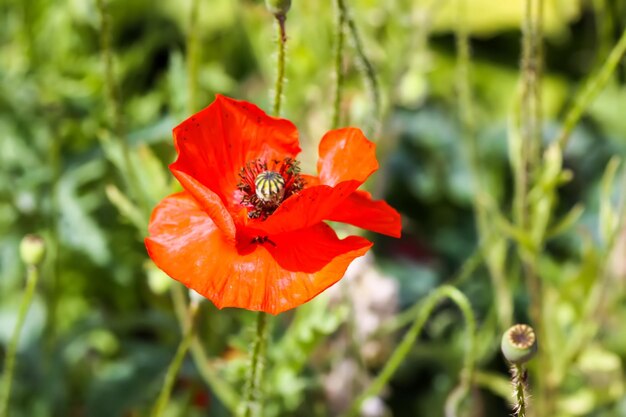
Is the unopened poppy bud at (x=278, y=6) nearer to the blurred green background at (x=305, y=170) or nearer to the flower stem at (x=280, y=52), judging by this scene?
the flower stem at (x=280, y=52)

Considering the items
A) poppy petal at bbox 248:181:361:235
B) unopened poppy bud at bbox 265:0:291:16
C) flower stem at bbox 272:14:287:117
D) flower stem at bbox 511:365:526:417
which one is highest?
unopened poppy bud at bbox 265:0:291:16

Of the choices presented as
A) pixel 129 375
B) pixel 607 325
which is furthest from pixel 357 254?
pixel 607 325

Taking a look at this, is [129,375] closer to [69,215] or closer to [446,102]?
[69,215]

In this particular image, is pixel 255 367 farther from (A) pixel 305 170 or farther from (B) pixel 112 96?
(A) pixel 305 170

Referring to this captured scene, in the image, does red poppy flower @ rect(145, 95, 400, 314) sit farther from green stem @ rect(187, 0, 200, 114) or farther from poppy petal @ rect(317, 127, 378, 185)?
green stem @ rect(187, 0, 200, 114)

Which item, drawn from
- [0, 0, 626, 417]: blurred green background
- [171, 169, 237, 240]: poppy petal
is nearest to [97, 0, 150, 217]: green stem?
[0, 0, 626, 417]: blurred green background

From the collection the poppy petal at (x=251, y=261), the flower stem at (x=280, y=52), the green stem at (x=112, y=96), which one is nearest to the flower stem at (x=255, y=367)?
the poppy petal at (x=251, y=261)

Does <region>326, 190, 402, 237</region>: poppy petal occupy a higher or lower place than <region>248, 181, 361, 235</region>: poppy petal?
higher
